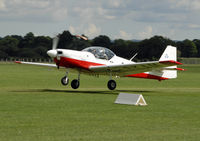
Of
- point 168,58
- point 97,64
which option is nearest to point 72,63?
point 97,64

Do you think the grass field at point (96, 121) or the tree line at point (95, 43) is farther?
the tree line at point (95, 43)

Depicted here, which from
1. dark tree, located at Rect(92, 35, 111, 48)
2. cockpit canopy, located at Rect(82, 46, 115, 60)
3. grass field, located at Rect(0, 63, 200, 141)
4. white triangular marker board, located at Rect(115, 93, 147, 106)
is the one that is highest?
dark tree, located at Rect(92, 35, 111, 48)

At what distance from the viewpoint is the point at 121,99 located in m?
15.5

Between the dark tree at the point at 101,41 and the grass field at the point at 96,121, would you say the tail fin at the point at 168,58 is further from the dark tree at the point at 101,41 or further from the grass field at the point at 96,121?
the dark tree at the point at 101,41

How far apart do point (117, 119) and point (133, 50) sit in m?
94.5

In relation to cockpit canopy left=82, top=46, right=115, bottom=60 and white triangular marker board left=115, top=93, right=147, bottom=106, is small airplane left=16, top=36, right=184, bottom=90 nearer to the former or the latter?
cockpit canopy left=82, top=46, right=115, bottom=60

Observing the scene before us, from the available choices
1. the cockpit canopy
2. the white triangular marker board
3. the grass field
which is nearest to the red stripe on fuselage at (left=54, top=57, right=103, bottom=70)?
the cockpit canopy

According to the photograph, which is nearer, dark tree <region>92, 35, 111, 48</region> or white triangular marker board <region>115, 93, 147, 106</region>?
white triangular marker board <region>115, 93, 147, 106</region>

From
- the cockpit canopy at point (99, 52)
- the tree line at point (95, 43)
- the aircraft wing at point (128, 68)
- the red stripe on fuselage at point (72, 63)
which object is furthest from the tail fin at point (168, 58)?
the tree line at point (95, 43)

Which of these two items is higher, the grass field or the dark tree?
the dark tree

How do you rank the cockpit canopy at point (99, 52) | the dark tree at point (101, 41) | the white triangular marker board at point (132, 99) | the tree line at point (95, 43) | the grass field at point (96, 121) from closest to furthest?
the grass field at point (96, 121) → the white triangular marker board at point (132, 99) → the cockpit canopy at point (99, 52) → the tree line at point (95, 43) → the dark tree at point (101, 41)

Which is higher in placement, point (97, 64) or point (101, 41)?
point (101, 41)

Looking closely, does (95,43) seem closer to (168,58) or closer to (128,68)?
(168,58)

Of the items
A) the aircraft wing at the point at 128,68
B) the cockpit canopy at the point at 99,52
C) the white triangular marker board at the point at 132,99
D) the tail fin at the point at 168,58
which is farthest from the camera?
the tail fin at the point at 168,58
